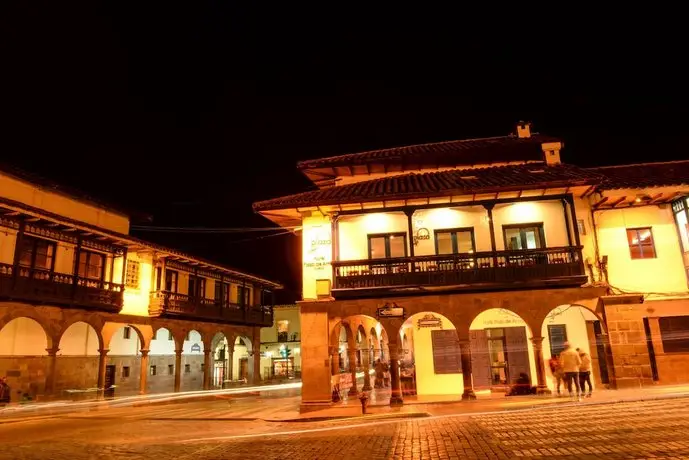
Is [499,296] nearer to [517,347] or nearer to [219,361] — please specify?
[517,347]

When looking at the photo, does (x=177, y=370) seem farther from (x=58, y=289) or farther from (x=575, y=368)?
(x=575, y=368)

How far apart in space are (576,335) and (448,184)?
8.32 metres

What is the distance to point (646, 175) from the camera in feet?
69.5

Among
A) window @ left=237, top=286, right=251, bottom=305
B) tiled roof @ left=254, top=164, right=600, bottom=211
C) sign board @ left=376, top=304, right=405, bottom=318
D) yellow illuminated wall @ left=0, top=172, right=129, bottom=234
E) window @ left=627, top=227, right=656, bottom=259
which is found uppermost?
yellow illuminated wall @ left=0, top=172, right=129, bottom=234

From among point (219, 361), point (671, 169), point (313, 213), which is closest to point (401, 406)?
point (313, 213)

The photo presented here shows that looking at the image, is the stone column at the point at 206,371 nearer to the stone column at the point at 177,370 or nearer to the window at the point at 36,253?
the stone column at the point at 177,370

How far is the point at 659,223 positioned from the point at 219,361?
36.2m

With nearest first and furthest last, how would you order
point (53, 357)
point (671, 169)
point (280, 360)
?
1. point (671, 169)
2. point (53, 357)
3. point (280, 360)

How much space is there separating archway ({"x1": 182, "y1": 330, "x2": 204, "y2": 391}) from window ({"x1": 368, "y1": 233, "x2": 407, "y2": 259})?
21515mm

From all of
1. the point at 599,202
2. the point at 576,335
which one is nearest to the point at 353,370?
the point at 576,335

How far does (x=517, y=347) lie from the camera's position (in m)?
20.3

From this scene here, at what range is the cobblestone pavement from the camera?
888 cm

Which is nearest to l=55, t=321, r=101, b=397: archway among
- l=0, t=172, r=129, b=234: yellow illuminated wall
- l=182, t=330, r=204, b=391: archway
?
l=0, t=172, r=129, b=234: yellow illuminated wall

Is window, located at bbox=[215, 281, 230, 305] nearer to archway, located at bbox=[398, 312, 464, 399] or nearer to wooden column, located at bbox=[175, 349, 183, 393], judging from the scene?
wooden column, located at bbox=[175, 349, 183, 393]
